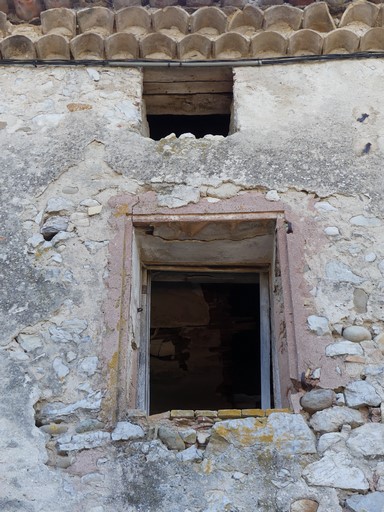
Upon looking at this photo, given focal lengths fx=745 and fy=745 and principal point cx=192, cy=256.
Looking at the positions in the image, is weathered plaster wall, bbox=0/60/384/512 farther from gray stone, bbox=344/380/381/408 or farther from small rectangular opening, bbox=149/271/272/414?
small rectangular opening, bbox=149/271/272/414

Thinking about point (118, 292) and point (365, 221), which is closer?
point (118, 292)

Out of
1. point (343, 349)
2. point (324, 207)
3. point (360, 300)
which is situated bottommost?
point (343, 349)

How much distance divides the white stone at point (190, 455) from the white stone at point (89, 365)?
621mm

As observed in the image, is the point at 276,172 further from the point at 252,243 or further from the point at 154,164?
the point at 154,164

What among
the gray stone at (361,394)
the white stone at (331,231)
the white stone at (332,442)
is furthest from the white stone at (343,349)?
the white stone at (331,231)

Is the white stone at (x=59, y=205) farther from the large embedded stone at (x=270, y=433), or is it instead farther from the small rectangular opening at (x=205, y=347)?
the small rectangular opening at (x=205, y=347)

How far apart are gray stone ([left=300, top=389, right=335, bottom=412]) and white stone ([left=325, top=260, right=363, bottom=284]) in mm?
680

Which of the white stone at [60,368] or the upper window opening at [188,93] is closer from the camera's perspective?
the white stone at [60,368]

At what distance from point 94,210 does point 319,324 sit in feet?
4.79

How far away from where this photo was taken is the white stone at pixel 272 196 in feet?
14.2

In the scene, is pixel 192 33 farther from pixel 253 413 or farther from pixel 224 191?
pixel 253 413

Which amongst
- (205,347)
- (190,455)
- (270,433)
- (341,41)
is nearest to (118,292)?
(190,455)

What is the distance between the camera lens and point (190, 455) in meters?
3.41

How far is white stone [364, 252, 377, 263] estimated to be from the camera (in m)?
4.06
